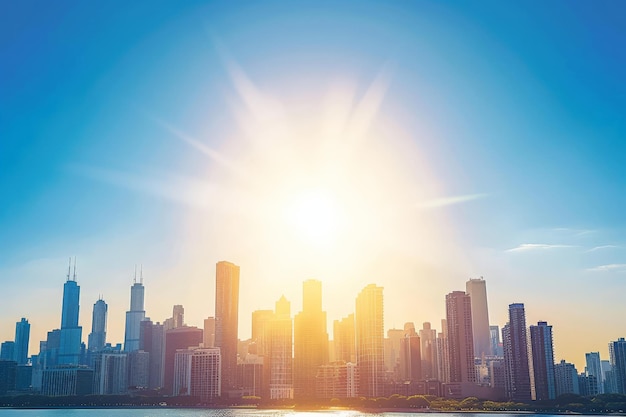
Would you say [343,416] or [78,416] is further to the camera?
[78,416]

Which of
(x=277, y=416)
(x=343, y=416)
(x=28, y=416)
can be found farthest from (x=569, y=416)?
Answer: (x=28, y=416)

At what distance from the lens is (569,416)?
582ft

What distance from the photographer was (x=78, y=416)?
624 feet

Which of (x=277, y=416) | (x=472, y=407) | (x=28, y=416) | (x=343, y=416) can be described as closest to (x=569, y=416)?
(x=472, y=407)

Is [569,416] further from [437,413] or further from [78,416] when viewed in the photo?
[78,416]

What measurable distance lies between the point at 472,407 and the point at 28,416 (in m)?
133

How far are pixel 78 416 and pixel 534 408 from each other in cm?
13542

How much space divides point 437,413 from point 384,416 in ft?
81.3

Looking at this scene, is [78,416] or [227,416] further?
[78,416]

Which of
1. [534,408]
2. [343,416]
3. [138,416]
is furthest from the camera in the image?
[534,408]

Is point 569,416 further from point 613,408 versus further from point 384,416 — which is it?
point 384,416

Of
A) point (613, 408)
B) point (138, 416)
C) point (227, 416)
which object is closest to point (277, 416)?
point (227, 416)

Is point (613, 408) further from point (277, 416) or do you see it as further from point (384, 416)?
point (277, 416)

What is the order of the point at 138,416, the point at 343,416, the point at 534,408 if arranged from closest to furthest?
the point at 343,416 → the point at 138,416 → the point at 534,408
